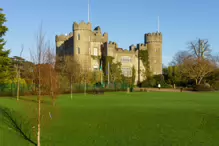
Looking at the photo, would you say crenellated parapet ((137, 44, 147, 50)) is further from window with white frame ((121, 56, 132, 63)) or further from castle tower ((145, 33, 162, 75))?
window with white frame ((121, 56, 132, 63))

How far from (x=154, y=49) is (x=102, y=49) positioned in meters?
15.4

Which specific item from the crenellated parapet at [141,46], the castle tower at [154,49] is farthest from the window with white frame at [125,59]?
the castle tower at [154,49]

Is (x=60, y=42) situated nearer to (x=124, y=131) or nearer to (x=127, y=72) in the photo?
(x=127, y=72)

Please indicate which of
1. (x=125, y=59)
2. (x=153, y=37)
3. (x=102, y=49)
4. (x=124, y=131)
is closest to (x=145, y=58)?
(x=125, y=59)

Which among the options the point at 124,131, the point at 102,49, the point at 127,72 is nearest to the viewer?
the point at 124,131

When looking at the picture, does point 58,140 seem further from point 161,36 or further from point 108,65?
point 161,36

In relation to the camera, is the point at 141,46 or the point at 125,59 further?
the point at 141,46

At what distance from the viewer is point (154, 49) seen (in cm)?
6306

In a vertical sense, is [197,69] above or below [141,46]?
below

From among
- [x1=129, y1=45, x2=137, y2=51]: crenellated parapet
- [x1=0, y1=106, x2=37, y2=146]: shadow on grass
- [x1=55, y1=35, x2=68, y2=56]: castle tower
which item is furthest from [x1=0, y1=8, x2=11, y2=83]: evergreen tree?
[x1=129, y1=45, x2=137, y2=51]: crenellated parapet

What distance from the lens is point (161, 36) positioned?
63.4 metres

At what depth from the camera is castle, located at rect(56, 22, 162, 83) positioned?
53250 mm

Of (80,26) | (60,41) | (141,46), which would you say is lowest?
(141,46)

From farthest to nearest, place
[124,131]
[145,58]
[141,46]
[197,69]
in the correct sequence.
Result: [141,46], [145,58], [197,69], [124,131]
